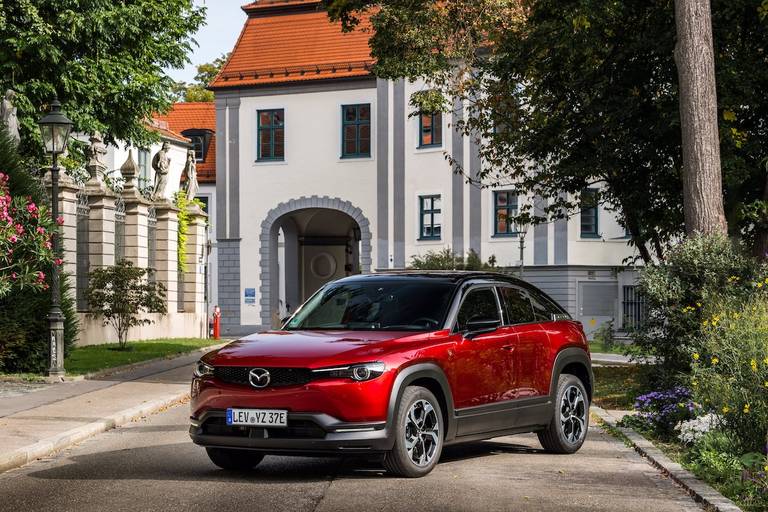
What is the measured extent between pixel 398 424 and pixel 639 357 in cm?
674

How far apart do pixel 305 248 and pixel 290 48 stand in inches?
401

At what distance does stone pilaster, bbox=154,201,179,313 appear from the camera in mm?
36531

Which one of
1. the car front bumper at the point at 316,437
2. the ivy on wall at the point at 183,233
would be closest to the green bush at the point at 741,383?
the car front bumper at the point at 316,437

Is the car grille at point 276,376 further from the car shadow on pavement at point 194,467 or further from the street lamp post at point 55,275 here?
the street lamp post at point 55,275

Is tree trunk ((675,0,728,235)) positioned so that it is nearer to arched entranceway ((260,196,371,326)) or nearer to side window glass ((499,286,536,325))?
side window glass ((499,286,536,325))

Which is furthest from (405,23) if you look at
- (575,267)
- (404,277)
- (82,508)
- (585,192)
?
(575,267)

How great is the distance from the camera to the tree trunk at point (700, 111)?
16406 millimetres

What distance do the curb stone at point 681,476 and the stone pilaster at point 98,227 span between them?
18.7 m

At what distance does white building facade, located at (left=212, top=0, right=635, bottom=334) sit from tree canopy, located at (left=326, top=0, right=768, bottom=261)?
26371 millimetres

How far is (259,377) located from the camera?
977 cm

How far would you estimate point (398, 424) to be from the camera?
9.71 metres

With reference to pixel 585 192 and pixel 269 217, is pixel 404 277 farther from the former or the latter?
pixel 269 217

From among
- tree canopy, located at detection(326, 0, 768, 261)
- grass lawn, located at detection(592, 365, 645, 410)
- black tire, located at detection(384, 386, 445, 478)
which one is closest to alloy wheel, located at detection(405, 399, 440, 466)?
black tire, located at detection(384, 386, 445, 478)

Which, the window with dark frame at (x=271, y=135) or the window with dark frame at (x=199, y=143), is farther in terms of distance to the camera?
the window with dark frame at (x=199, y=143)
